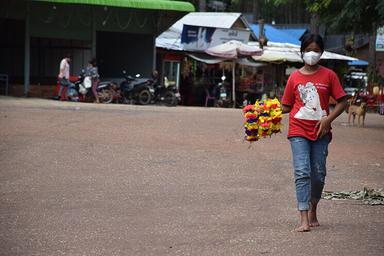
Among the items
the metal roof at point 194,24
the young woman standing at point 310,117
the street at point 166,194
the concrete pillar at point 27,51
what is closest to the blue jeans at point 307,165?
the young woman standing at point 310,117

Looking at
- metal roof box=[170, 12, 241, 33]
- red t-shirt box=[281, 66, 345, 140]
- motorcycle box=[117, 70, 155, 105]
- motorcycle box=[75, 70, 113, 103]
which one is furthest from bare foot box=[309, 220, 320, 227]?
metal roof box=[170, 12, 241, 33]

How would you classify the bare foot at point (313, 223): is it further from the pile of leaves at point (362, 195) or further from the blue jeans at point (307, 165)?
the pile of leaves at point (362, 195)

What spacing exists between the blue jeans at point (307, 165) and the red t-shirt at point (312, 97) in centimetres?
9

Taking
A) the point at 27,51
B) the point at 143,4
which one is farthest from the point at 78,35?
the point at 143,4

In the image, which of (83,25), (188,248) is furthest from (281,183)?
(83,25)

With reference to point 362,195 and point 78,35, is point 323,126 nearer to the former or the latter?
point 362,195

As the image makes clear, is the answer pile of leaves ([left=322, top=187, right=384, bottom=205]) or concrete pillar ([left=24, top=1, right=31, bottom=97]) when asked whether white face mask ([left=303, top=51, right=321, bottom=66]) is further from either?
concrete pillar ([left=24, top=1, right=31, bottom=97])

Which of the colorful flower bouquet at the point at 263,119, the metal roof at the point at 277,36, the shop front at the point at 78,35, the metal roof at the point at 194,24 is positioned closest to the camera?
the colorful flower bouquet at the point at 263,119

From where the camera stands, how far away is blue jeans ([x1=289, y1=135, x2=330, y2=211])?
6.89 m

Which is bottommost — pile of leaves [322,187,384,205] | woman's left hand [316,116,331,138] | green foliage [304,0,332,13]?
pile of leaves [322,187,384,205]

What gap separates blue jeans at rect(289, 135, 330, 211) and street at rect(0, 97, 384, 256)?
13.1 inches

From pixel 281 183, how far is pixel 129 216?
10.5ft

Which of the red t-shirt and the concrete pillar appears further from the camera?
the concrete pillar

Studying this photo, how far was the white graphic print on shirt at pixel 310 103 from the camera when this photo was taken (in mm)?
6910
